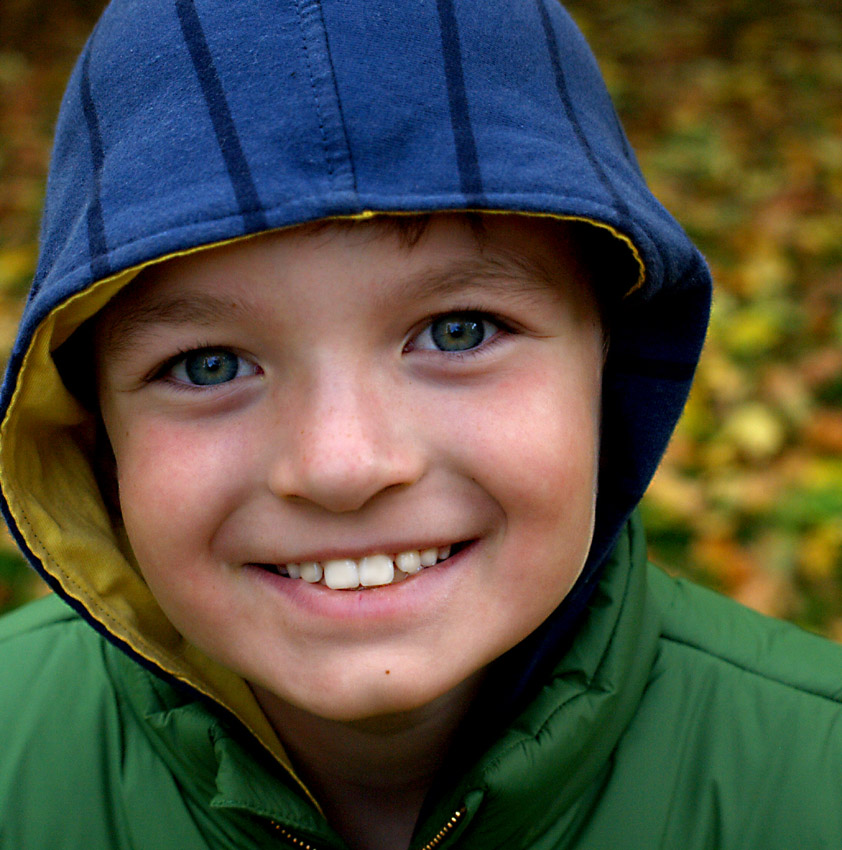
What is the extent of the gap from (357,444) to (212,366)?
254 millimetres

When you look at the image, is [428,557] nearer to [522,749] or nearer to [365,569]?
[365,569]

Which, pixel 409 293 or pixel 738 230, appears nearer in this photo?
pixel 409 293

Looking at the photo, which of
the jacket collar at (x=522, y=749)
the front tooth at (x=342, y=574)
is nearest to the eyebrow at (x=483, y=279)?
the front tooth at (x=342, y=574)

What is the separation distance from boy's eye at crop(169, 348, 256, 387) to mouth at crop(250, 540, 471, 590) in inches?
9.6

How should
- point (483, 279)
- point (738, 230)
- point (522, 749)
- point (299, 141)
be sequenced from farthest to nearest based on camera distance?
point (738, 230) → point (522, 749) → point (483, 279) → point (299, 141)

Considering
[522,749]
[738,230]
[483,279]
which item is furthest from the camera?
[738,230]

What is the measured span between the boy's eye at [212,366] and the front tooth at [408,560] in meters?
0.30

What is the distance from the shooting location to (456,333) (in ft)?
3.94

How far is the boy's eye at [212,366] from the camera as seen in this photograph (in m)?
1.20

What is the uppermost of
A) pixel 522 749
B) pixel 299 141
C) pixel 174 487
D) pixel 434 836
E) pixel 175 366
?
pixel 299 141

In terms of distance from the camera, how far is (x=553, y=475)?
1188 mm

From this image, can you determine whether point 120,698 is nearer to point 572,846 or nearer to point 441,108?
point 572,846

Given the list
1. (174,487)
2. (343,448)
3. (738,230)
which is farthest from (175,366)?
(738,230)

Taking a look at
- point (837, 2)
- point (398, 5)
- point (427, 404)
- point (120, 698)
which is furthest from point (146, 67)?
point (837, 2)
